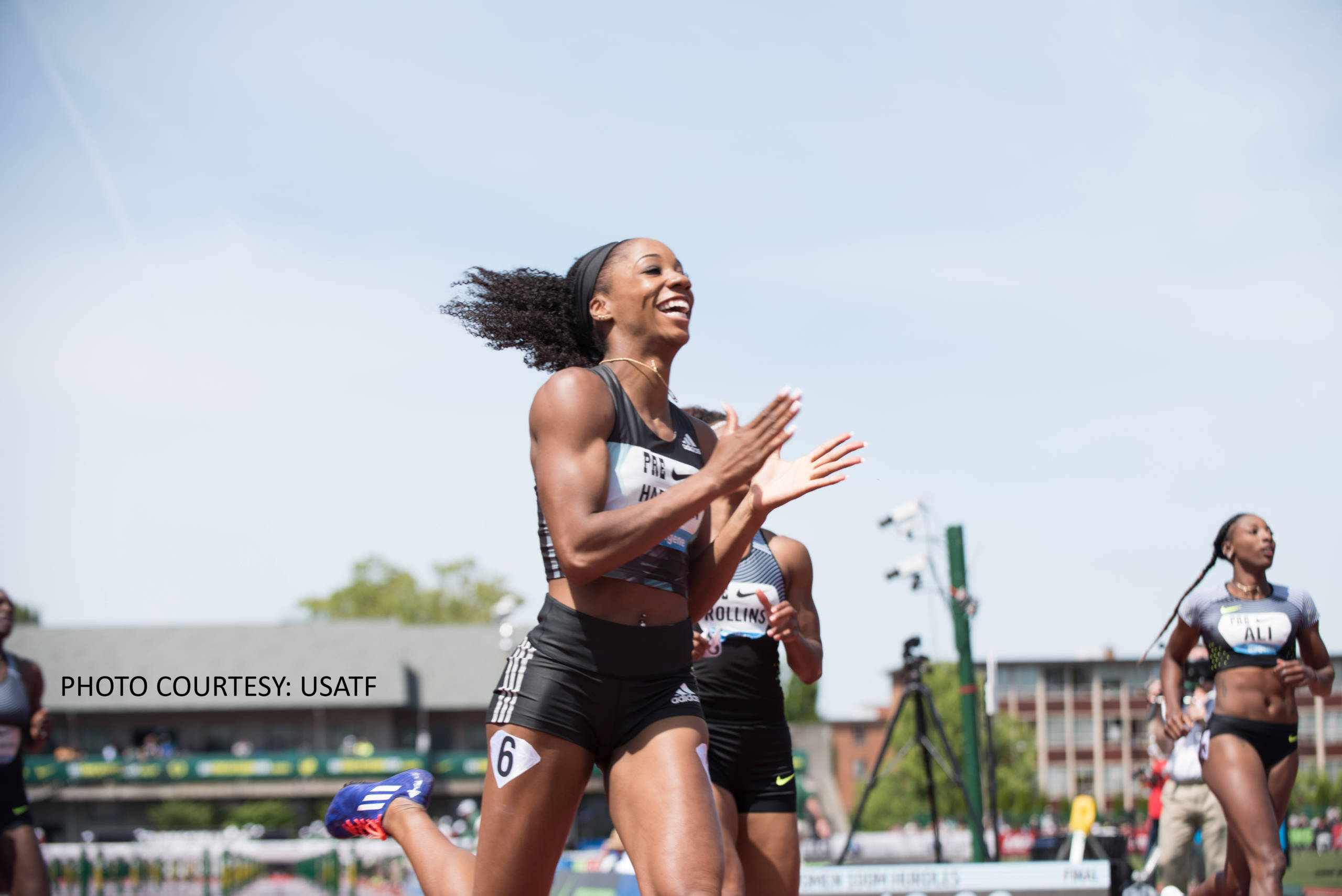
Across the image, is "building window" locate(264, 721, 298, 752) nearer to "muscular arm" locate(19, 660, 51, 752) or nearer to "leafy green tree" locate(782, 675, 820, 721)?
"leafy green tree" locate(782, 675, 820, 721)

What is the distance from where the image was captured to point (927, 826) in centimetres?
3741

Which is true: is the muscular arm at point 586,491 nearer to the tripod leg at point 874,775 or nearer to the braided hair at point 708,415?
the braided hair at point 708,415

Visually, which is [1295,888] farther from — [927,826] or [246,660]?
[246,660]

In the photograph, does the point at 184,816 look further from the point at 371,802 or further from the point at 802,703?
the point at 802,703

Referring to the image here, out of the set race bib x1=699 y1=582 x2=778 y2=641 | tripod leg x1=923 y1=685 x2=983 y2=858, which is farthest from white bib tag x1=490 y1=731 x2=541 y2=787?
tripod leg x1=923 y1=685 x2=983 y2=858

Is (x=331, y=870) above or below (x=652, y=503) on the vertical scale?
below

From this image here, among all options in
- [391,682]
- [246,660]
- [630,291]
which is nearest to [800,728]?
[391,682]

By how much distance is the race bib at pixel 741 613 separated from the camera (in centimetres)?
540

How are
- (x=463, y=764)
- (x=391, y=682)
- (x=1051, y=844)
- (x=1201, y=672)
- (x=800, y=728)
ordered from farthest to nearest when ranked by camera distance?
A: (x=800, y=728) → (x=391, y=682) → (x=463, y=764) → (x=1051, y=844) → (x=1201, y=672)

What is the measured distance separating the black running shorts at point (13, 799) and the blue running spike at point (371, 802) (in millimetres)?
3088

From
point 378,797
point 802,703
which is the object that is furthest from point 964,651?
point 802,703

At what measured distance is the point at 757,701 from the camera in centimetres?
534

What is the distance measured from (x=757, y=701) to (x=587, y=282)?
2.23 meters

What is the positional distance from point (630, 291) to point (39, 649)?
59347 mm
